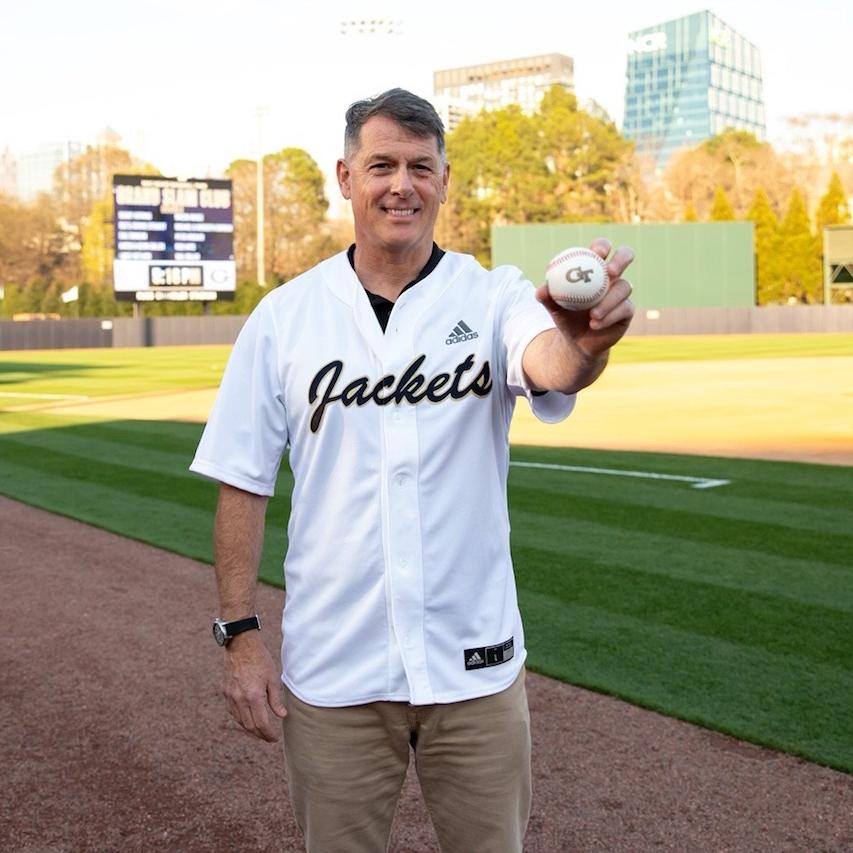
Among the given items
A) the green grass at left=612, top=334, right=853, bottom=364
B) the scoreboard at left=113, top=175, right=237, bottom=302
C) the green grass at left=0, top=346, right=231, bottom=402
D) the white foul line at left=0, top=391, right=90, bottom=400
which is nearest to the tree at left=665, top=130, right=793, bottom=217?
the green grass at left=612, top=334, right=853, bottom=364

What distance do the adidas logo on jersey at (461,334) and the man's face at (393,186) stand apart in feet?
0.69

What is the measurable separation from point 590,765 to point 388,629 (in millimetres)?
2430

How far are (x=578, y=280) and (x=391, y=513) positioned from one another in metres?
0.70

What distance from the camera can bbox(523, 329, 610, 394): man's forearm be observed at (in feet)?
7.62

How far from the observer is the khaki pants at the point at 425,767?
2523mm

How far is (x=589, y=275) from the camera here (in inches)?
83.0

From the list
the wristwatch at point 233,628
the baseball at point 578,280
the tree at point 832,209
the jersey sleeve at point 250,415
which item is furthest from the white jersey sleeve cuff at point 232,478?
the tree at point 832,209

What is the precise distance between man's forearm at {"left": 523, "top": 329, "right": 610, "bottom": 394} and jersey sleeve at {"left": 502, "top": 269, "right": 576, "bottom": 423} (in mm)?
32

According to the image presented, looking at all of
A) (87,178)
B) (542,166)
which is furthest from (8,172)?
(542,166)

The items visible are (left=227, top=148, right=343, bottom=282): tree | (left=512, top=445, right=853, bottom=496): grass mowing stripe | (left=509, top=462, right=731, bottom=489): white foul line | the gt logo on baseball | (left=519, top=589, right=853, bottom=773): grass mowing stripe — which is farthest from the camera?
(left=227, top=148, right=343, bottom=282): tree

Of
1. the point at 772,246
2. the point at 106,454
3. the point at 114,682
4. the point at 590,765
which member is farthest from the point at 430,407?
the point at 772,246

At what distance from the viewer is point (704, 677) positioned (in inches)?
223

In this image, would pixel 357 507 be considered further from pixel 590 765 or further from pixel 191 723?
pixel 191 723

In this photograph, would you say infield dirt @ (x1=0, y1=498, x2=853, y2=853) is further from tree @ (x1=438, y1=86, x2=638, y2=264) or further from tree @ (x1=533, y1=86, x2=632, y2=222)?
tree @ (x1=533, y1=86, x2=632, y2=222)
